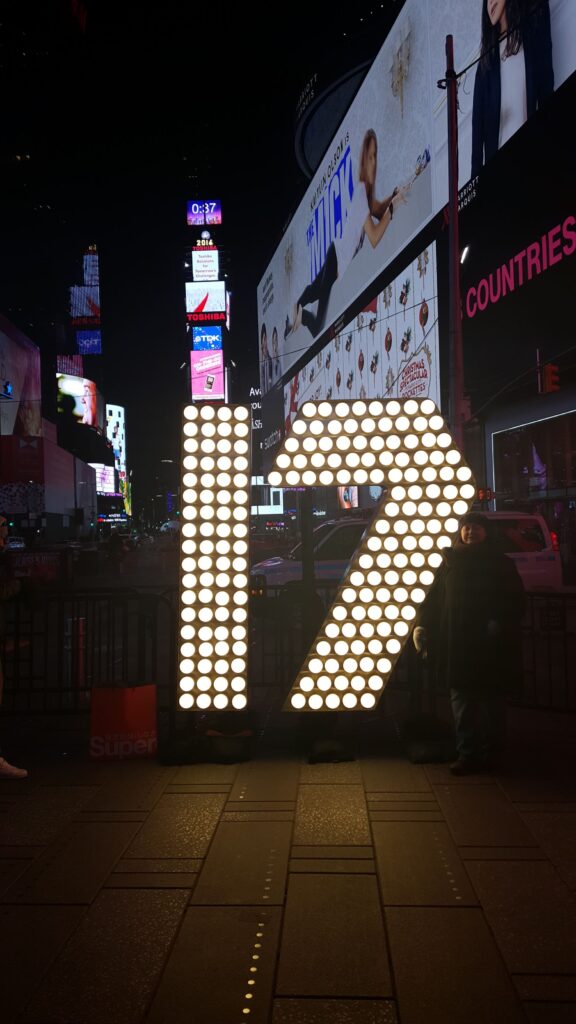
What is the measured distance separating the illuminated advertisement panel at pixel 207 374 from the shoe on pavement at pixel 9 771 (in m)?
52.6

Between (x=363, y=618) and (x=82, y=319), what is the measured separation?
371ft

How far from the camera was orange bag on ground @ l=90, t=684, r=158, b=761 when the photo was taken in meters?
6.51

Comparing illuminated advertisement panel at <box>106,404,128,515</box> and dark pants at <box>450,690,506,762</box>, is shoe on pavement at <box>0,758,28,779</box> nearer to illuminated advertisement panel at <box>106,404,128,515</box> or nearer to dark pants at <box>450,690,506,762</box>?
dark pants at <box>450,690,506,762</box>

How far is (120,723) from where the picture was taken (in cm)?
652

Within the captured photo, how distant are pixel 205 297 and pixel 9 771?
180 ft

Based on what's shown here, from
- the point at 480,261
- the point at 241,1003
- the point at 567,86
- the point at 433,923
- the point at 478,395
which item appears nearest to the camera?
the point at 241,1003

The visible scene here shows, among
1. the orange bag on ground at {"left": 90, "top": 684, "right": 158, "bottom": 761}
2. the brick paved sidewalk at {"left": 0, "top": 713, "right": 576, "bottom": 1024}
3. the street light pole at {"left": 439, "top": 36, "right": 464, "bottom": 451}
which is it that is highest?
the street light pole at {"left": 439, "top": 36, "right": 464, "bottom": 451}

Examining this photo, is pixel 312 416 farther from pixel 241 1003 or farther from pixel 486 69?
pixel 486 69

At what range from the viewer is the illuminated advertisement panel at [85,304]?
A: 364 ft

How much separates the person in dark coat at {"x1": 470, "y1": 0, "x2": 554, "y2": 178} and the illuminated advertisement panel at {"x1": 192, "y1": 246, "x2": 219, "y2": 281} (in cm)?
4019

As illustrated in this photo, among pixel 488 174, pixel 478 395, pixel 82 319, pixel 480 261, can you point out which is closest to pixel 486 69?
pixel 488 174

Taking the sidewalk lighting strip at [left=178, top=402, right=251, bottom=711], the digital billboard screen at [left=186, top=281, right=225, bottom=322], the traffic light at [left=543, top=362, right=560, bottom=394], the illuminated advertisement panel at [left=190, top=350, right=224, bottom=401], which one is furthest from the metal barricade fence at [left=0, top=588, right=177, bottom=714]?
the digital billboard screen at [left=186, top=281, right=225, bottom=322]

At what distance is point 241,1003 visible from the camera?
3.03 meters

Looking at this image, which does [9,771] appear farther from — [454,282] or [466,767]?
[454,282]
